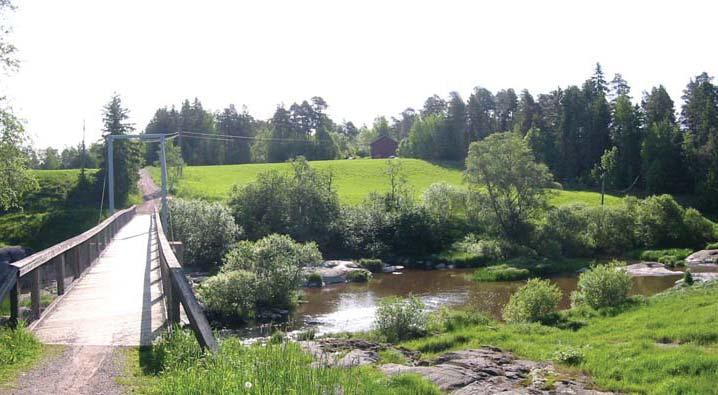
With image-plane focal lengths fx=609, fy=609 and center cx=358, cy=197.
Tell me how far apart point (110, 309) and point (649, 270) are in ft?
121

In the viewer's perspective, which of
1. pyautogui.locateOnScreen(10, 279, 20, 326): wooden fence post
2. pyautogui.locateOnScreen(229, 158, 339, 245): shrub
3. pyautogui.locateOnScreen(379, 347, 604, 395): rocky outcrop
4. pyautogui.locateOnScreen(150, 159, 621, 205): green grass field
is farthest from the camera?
pyautogui.locateOnScreen(150, 159, 621, 205): green grass field

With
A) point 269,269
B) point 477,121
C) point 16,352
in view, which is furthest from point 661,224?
point 16,352

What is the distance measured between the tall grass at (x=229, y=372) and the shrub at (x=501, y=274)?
3254cm

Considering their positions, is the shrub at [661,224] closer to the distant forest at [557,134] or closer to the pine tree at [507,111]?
the distant forest at [557,134]

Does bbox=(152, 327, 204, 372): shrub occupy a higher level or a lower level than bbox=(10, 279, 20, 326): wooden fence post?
lower

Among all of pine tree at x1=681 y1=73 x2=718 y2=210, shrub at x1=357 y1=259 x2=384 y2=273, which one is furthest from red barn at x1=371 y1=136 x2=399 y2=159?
shrub at x1=357 y1=259 x2=384 y2=273

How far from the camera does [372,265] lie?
4491cm

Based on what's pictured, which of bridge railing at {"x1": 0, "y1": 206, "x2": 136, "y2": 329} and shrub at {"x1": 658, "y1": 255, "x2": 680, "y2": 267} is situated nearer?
bridge railing at {"x1": 0, "y1": 206, "x2": 136, "y2": 329}

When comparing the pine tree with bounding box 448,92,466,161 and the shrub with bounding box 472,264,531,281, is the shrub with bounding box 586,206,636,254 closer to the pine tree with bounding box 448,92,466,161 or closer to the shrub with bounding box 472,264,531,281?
the shrub with bounding box 472,264,531,281

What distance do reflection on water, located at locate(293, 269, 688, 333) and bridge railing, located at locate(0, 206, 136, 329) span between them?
10366mm

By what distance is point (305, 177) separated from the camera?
5141cm

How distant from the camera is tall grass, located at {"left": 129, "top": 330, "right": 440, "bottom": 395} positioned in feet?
18.3

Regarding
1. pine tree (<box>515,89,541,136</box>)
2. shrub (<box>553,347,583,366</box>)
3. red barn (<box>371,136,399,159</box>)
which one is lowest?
shrub (<box>553,347,583,366</box>)

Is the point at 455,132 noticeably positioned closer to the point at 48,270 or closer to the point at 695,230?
the point at 695,230
